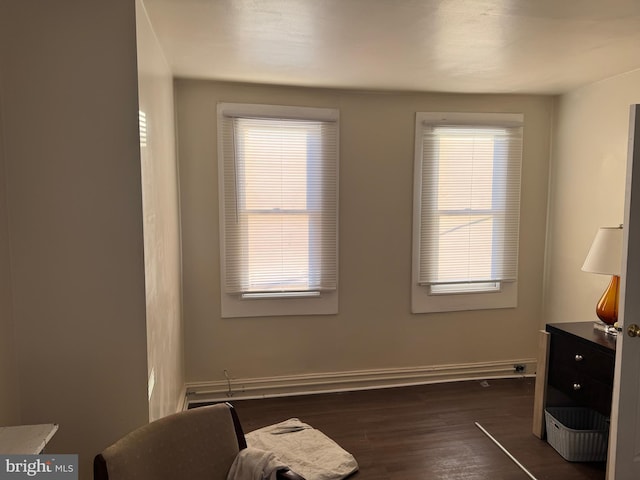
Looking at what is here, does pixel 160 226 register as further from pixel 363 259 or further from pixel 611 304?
pixel 611 304

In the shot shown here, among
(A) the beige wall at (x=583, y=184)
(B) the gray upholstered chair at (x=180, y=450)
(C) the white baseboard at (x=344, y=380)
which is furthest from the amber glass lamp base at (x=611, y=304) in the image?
(B) the gray upholstered chair at (x=180, y=450)

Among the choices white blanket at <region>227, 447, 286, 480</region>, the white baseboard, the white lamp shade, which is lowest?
the white baseboard

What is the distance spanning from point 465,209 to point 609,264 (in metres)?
1.20

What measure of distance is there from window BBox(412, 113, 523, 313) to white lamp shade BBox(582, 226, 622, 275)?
102 centimetres

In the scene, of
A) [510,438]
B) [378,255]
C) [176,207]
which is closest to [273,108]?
[176,207]

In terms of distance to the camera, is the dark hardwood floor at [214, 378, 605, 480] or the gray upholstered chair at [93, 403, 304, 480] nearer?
the gray upholstered chair at [93, 403, 304, 480]

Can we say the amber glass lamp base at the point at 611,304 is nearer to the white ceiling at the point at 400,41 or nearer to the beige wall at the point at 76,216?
the white ceiling at the point at 400,41

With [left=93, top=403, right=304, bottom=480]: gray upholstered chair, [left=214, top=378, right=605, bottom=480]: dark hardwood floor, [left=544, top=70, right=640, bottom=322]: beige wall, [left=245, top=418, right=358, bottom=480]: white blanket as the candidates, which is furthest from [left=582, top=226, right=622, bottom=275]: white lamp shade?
[left=93, top=403, right=304, bottom=480]: gray upholstered chair

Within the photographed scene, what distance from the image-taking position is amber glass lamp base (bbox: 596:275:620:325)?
2490 millimetres

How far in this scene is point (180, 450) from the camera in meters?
1.55

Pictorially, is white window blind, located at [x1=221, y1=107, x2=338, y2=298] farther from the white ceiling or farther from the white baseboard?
the white baseboard

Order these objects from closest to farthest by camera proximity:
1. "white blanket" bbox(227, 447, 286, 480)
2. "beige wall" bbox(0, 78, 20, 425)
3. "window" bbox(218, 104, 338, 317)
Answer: "white blanket" bbox(227, 447, 286, 480) < "beige wall" bbox(0, 78, 20, 425) < "window" bbox(218, 104, 338, 317)

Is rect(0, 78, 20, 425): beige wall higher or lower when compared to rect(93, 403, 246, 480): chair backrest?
higher

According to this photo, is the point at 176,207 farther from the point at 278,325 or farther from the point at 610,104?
the point at 610,104
